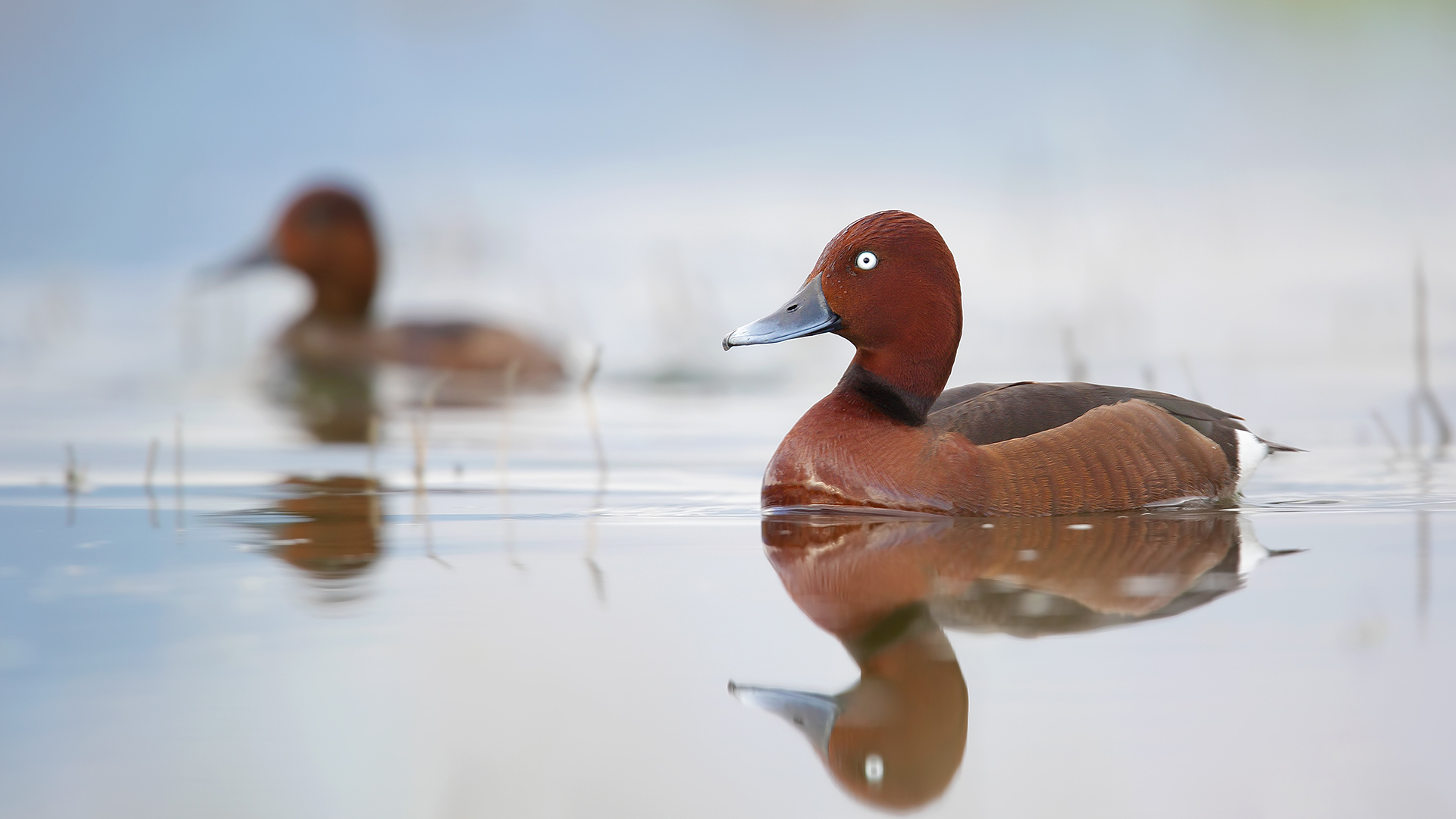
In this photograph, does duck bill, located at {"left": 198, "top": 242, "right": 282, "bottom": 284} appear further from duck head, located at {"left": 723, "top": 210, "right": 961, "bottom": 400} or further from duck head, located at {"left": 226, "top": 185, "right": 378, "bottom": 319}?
duck head, located at {"left": 723, "top": 210, "right": 961, "bottom": 400}

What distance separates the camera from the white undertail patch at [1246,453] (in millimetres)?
5520

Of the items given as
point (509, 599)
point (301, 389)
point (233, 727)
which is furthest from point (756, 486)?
point (301, 389)

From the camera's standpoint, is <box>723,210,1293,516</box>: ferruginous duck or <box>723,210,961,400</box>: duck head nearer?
<box>723,210,1293,516</box>: ferruginous duck

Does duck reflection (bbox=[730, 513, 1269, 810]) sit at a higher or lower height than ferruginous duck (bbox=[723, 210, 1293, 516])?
lower

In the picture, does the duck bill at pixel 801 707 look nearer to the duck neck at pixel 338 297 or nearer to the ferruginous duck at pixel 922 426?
the ferruginous duck at pixel 922 426

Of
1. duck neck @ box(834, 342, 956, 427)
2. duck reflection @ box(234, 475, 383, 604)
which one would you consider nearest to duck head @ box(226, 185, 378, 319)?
duck reflection @ box(234, 475, 383, 604)

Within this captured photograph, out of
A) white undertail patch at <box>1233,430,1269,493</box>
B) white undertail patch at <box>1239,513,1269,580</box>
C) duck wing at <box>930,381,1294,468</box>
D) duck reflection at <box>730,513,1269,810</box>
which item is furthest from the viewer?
white undertail patch at <box>1233,430,1269,493</box>

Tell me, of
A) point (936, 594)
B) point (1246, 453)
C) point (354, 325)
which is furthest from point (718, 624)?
point (354, 325)

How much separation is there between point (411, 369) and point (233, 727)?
9461 millimetres

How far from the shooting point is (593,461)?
271 inches

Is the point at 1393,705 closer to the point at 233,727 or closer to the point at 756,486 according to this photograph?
the point at 233,727

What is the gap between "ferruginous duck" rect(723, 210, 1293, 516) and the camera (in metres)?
4.91

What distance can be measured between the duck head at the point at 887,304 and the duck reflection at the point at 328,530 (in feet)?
4.47

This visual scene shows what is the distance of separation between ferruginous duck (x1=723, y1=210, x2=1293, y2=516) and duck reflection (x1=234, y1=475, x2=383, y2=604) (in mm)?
1321
